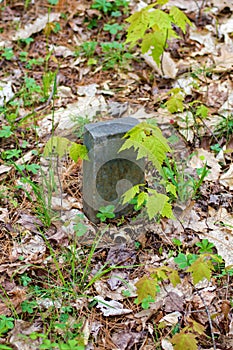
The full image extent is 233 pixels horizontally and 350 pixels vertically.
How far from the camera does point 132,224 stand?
3.05 meters

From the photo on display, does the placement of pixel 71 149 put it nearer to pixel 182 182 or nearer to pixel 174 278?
pixel 182 182

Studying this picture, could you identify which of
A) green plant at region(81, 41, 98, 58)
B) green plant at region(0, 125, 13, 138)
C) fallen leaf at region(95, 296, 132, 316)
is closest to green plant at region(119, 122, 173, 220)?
fallen leaf at region(95, 296, 132, 316)

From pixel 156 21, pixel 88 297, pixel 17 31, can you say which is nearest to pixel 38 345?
pixel 88 297

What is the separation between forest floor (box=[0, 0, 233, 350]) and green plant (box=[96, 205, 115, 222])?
A: 0.08 meters

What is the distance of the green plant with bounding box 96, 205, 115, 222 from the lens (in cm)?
300

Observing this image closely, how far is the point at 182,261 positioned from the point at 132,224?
42 cm

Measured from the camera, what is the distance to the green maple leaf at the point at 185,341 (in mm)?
2268

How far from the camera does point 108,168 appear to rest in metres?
2.88

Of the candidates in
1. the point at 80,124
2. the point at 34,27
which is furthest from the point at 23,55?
the point at 80,124

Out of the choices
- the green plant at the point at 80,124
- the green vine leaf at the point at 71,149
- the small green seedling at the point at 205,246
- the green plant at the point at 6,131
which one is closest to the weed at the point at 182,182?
the small green seedling at the point at 205,246

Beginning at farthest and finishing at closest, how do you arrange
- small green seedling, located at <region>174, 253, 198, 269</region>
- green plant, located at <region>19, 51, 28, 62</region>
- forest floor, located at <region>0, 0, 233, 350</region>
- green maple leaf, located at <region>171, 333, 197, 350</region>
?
green plant, located at <region>19, 51, 28, 62</region> → small green seedling, located at <region>174, 253, 198, 269</region> → forest floor, located at <region>0, 0, 233, 350</region> → green maple leaf, located at <region>171, 333, 197, 350</region>

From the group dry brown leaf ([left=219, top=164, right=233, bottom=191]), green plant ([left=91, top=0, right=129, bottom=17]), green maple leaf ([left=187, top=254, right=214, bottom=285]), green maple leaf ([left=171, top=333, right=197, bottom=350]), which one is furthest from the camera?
green plant ([left=91, top=0, right=129, bottom=17])

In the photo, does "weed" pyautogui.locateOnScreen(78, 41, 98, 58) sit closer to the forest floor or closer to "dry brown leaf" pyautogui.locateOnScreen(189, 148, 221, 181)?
the forest floor

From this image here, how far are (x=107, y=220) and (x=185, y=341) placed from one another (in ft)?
3.23
